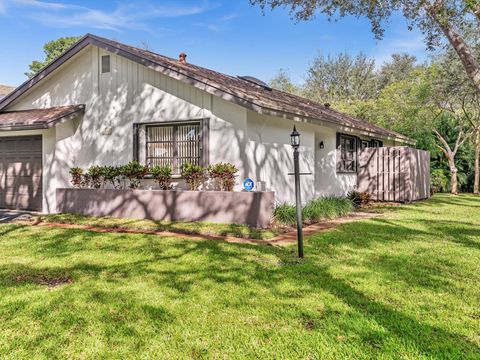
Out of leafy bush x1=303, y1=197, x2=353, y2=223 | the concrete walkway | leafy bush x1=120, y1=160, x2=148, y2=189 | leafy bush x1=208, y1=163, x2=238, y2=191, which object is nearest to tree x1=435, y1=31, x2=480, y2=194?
leafy bush x1=303, y1=197, x2=353, y2=223

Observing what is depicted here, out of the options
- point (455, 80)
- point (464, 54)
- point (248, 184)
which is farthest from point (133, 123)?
point (455, 80)

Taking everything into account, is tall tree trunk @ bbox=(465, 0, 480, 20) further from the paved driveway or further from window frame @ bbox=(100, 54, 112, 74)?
the paved driveway

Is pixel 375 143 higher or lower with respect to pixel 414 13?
lower

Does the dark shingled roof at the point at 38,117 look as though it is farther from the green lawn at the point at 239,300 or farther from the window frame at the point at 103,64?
the green lawn at the point at 239,300

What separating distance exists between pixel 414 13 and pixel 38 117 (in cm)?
1122

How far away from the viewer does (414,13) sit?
1038 cm

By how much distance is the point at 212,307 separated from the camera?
3.87m

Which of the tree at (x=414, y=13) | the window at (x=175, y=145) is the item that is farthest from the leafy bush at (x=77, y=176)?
the tree at (x=414, y=13)

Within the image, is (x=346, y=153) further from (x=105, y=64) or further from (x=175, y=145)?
(x=105, y=64)

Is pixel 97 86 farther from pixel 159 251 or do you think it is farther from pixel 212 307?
pixel 212 307

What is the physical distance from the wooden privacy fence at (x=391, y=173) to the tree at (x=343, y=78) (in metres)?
26.1

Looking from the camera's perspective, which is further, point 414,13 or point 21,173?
point 21,173

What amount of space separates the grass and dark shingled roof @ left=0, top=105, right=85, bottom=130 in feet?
8.44

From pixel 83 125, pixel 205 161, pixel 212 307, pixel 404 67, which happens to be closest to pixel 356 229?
pixel 205 161
